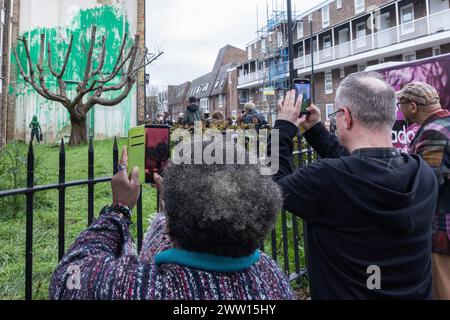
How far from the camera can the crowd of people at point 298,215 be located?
1096 millimetres

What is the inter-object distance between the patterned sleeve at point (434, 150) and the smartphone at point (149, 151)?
1.83m

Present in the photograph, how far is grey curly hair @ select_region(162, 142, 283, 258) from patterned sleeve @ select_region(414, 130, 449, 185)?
1728mm

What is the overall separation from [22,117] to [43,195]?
1888 cm

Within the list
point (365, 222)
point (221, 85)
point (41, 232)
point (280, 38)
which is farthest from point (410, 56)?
point (221, 85)

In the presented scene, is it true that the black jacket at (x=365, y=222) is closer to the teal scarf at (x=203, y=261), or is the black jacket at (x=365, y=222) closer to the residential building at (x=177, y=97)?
the teal scarf at (x=203, y=261)

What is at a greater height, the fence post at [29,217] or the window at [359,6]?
the window at [359,6]

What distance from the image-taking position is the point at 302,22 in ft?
126

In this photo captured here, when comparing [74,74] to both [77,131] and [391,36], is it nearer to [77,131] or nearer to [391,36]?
[77,131]

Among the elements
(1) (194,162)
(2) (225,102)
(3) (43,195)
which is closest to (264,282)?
(1) (194,162)

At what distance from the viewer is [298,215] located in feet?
5.37

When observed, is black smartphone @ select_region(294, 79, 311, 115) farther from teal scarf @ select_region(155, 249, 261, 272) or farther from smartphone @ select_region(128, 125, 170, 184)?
teal scarf @ select_region(155, 249, 261, 272)

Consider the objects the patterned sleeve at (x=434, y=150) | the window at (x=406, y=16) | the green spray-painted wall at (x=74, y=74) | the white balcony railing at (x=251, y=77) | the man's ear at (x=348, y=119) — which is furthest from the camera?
the white balcony railing at (x=251, y=77)

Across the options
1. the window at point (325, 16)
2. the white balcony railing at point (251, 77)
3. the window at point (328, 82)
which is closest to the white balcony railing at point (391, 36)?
the window at point (328, 82)

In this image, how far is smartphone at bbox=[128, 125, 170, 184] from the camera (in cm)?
147
